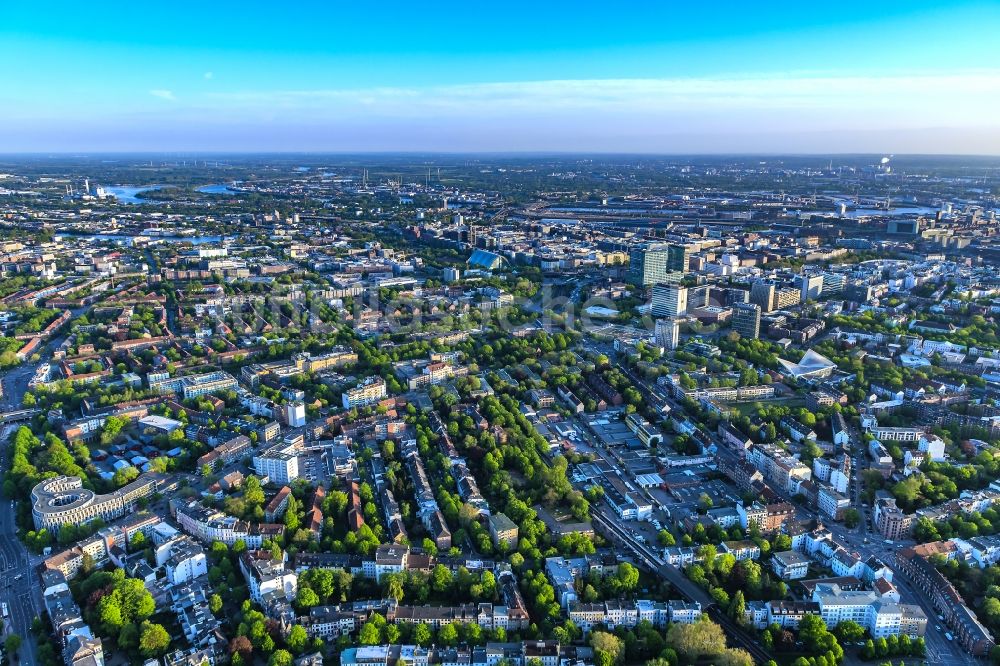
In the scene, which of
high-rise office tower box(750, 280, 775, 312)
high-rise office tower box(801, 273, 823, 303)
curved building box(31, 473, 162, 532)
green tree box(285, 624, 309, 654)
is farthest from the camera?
high-rise office tower box(801, 273, 823, 303)

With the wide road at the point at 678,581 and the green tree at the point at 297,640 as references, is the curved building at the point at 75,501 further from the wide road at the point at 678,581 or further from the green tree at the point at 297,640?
the wide road at the point at 678,581

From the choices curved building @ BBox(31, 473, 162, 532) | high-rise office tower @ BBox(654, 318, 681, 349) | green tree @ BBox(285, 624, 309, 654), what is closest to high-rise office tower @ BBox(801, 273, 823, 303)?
high-rise office tower @ BBox(654, 318, 681, 349)

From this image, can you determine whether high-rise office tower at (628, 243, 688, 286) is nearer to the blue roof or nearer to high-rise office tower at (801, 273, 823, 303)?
high-rise office tower at (801, 273, 823, 303)

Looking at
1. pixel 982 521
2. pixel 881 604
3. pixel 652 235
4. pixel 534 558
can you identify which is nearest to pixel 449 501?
pixel 534 558

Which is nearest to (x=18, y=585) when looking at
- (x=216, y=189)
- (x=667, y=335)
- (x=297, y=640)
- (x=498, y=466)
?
(x=297, y=640)

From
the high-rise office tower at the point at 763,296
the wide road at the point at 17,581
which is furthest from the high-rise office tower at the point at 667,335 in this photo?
the wide road at the point at 17,581

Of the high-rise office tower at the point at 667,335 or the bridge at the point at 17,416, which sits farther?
the high-rise office tower at the point at 667,335

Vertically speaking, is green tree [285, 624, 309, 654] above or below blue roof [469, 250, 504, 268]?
below

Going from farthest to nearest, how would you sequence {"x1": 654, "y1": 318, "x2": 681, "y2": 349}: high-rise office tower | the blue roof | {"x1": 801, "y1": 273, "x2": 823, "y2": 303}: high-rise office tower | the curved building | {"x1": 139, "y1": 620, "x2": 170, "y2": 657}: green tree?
the blue roof
{"x1": 801, "y1": 273, "x2": 823, "y2": 303}: high-rise office tower
{"x1": 654, "y1": 318, "x2": 681, "y2": 349}: high-rise office tower
the curved building
{"x1": 139, "y1": 620, "x2": 170, "y2": 657}: green tree
